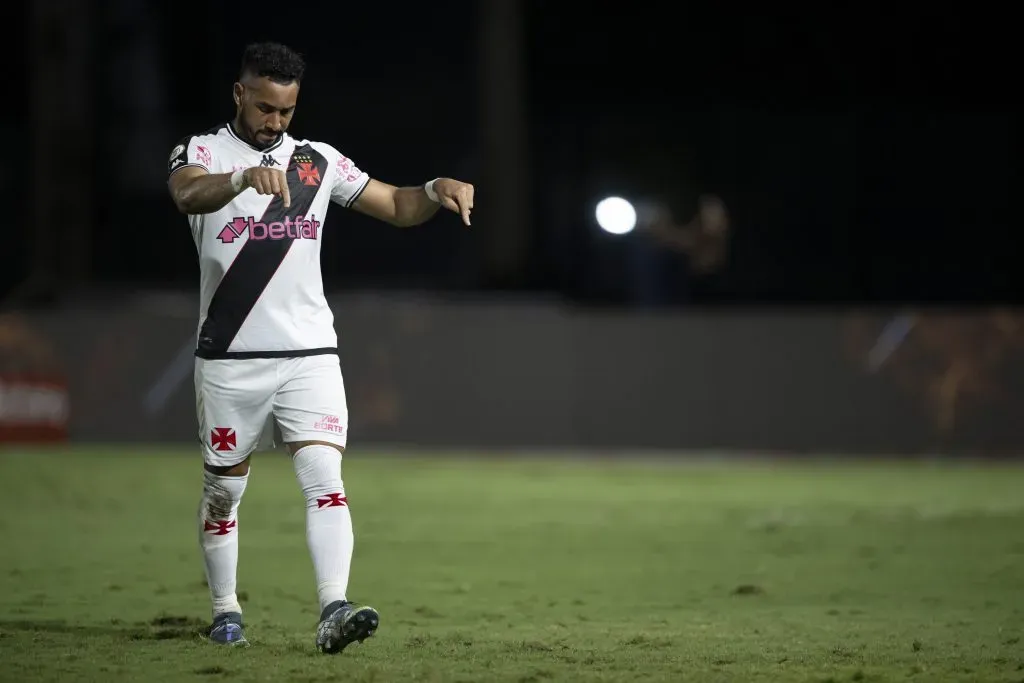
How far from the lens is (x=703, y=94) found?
2216 centimetres

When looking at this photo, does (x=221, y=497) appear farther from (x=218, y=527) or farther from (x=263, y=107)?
(x=263, y=107)

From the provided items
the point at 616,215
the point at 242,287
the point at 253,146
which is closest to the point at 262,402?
the point at 242,287

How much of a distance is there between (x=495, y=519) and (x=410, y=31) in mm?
11738

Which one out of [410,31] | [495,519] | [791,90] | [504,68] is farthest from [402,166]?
[495,519]

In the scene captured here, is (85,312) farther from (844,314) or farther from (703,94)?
(703,94)

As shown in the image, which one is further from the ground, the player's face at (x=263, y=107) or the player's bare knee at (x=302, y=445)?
the player's face at (x=263, y=107)

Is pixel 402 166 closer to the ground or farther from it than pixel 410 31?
closer to the ground

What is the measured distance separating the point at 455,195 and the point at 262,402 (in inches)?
42.3

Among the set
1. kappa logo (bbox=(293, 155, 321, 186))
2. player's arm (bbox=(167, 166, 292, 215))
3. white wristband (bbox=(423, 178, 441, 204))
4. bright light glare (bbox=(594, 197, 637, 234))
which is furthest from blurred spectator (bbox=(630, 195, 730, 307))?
player's arm (bbox=(167, 166, 292, 215))

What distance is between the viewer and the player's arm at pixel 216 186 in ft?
18.7

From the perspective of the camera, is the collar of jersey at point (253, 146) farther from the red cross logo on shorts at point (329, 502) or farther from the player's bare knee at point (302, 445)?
the red cross logo on shorts at point (329, 502)

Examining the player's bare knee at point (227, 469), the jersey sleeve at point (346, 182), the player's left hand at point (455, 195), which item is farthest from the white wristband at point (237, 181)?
the player's bare knee at point (227, 469)

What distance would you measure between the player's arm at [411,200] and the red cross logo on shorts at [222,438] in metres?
1.02

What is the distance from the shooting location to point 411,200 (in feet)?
21.4
